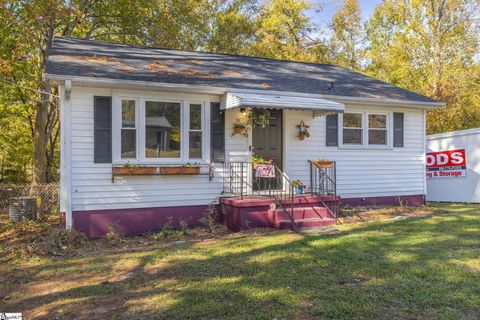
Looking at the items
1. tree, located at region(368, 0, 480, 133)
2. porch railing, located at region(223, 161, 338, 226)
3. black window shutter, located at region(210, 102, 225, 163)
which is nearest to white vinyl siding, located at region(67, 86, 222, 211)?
black window shutter, located at region(210, 102, 225, 163)

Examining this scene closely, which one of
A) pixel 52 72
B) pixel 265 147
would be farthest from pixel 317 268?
pixel 52 72

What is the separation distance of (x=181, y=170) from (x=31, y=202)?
3915mm

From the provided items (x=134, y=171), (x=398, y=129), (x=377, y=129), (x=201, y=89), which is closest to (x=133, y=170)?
(x=134, y=171)

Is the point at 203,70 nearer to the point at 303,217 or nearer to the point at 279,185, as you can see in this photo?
the point at 279,185

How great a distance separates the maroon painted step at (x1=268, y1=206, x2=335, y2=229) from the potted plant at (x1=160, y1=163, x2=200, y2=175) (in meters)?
1.74

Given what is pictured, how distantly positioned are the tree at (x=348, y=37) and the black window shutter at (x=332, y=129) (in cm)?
1792

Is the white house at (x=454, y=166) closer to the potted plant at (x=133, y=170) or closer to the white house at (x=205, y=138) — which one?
the white house at (x=205, y=138)

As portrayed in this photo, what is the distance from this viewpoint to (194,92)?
808 centimetres

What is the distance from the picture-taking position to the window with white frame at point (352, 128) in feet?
32.8

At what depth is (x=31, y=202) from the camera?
911 centimetres

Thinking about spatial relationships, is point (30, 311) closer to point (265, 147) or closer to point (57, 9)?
point (265, 147)

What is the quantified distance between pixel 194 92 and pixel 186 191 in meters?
2.04

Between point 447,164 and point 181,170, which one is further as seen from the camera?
point 447,164

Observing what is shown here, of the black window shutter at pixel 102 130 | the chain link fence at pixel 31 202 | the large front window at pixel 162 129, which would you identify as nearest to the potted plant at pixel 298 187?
the large front window at pixel 162 129
